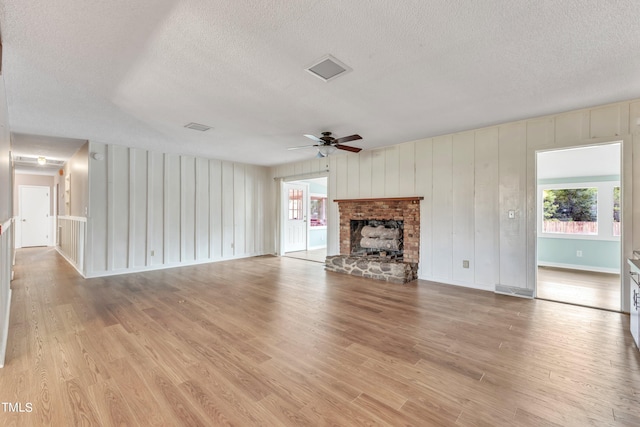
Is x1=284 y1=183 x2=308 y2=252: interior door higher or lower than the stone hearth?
higher

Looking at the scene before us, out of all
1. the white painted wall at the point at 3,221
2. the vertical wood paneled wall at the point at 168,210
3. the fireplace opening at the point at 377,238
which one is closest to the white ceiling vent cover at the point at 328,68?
the white painted wall at the point at 3,221

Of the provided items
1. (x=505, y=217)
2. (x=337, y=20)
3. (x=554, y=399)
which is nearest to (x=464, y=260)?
(x=505, y=217)

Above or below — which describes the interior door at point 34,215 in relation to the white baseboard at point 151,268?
above

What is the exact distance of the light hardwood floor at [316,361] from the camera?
168cm

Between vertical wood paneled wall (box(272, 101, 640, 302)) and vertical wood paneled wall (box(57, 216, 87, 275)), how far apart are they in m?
5.66

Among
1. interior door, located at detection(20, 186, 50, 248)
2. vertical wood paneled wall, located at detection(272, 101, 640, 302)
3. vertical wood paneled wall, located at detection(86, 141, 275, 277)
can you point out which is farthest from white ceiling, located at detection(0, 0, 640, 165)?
interior door, located at detection(20, 186, 50, 248)

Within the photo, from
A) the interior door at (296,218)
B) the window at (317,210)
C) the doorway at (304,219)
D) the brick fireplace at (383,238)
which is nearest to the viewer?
the brick fireplace at (383,238)

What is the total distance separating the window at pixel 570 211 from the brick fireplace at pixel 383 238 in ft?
11.5

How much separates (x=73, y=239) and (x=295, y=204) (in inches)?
211

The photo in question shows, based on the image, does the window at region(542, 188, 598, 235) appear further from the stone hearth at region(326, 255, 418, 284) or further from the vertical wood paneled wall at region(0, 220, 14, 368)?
the vertical wood paneled wall at region(0, 220, 14, 368)

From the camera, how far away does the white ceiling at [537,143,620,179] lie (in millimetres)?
4336

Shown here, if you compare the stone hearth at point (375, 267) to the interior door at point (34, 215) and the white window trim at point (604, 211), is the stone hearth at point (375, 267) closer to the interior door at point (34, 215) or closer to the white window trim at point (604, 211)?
the white window trim at point (604, 211)

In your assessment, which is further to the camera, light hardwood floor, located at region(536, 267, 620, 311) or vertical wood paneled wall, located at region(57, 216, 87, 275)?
vertical wood paneled wall, located at region(57, 216, 87, 275)

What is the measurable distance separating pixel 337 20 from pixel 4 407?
3193mm
